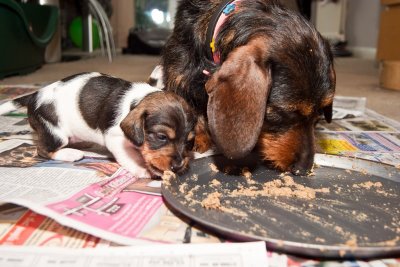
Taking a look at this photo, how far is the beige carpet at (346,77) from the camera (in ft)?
9.37

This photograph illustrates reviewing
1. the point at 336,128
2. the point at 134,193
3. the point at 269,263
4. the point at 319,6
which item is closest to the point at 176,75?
the point at 134,193

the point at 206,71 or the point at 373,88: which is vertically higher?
the point at 206,71

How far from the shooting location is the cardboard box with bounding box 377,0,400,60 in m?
3.98

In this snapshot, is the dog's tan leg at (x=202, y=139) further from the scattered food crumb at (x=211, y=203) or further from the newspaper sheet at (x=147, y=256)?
the newspaper sheet at (x=147, y=256)

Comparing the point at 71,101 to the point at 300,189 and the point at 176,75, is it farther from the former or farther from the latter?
the point at 300,189

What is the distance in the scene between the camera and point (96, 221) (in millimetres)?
1095

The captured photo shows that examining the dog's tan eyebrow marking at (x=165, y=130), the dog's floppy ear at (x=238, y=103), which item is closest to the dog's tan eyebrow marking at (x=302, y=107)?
the dog's floppy ear at (x=238, y=103)

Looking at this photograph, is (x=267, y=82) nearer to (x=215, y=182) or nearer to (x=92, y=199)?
(x=215, y=182)

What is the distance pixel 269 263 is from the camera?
96cm

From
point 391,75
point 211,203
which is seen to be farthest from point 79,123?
point 391,75

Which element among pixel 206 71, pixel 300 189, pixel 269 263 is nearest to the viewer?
pixel 269 263

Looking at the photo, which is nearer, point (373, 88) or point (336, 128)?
point (336, 128)

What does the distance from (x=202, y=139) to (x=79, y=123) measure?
474mm

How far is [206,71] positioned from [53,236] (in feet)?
2.63
